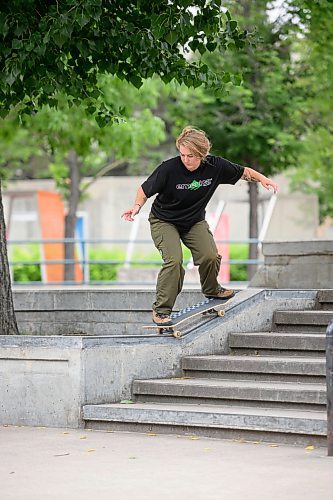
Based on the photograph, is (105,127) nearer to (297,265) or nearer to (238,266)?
(297,265)

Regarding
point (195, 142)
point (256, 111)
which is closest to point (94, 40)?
point (195, 142)

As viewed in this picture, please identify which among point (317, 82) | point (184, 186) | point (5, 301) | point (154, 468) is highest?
point (317, 82)

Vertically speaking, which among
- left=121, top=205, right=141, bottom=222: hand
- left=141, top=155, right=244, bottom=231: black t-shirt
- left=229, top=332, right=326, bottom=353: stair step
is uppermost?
left=141, top=155, right=244, bottom=231: black t-shirt

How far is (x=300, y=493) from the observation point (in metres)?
6.38

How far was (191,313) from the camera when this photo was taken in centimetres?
1014

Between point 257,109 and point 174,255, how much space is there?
44.4ft

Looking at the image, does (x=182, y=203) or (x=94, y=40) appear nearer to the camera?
(x=182, y=203)

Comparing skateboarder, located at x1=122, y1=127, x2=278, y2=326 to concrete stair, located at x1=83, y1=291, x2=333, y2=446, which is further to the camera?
skateboarder, located at x1=122, y1=127, x2=278, y2=326

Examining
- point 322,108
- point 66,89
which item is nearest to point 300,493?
point 66,89

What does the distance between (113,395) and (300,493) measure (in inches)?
127

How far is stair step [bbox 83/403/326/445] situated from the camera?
26.4ft

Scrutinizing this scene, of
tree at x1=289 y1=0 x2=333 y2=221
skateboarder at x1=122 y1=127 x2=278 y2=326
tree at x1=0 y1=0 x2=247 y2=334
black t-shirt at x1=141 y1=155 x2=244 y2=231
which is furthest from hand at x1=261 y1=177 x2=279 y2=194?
tree at x1=289 y1=0 x2=333 y2=221

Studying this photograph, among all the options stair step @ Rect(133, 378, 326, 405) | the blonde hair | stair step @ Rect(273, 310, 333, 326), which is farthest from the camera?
stair step @ Rect(273, 310, 333, 326)

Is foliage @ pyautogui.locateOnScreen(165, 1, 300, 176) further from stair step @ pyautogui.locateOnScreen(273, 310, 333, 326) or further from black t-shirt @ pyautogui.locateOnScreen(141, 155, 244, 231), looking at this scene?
black t-shirt @ pyautogui.locateOnScreen(141, 155, 244, 231)
